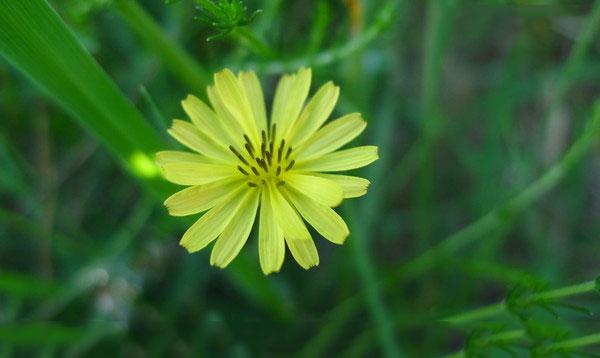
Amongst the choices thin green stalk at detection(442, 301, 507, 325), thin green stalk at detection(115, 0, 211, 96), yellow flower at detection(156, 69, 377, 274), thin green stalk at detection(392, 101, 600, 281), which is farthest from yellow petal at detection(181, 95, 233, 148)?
thin green stalk at detection(392, 101, 600, 281)

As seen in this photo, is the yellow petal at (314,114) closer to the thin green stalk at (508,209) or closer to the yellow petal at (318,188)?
the yellow petal at (318,188)

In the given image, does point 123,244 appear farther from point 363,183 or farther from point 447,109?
point 447,109

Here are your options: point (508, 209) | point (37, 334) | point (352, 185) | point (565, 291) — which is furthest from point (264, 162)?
point (37, 334)

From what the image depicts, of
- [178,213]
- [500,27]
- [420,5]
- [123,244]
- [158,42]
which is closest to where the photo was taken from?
[178,213]

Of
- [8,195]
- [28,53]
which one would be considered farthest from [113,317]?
[28,53]

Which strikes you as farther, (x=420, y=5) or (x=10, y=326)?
(x=420, y=5)

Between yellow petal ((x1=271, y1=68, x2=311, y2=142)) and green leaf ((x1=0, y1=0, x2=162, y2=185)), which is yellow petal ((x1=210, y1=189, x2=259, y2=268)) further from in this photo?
green leaf ((x1=0, y1=0, x2=162, y2=185))
